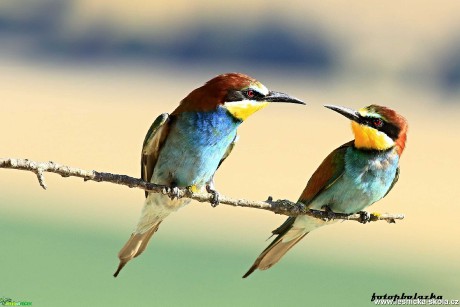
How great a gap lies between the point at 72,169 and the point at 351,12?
56.8ft

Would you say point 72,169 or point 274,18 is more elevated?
point 274,18

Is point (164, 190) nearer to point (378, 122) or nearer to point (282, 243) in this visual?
point (282, 243)

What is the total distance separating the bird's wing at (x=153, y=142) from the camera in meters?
2.94

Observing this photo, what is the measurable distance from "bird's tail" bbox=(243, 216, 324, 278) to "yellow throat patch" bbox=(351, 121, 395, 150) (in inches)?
12.4

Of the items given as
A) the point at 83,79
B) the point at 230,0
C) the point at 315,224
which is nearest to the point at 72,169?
the point at 315,224

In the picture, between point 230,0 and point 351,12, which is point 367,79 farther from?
point 230,0

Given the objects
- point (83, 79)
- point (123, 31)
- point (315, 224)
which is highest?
point (123, 31)

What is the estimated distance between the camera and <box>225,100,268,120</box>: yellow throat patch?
2.74m

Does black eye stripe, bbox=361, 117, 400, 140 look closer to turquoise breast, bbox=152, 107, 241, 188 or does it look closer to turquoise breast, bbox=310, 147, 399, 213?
turquoise breast, bbox=310, 147, 399, 213

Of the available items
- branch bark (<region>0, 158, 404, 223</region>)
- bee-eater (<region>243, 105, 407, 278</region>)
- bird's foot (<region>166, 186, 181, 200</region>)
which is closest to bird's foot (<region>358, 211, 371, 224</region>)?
branch bark (<region>0, 158, 404, 223</region>)

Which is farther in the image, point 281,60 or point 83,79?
point 281,60

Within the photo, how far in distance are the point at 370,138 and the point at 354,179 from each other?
5.8 inches

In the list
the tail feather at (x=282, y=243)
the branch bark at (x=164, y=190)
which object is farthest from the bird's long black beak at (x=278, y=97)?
the tail feather at (x=282, y=243)

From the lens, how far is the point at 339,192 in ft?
10.5
